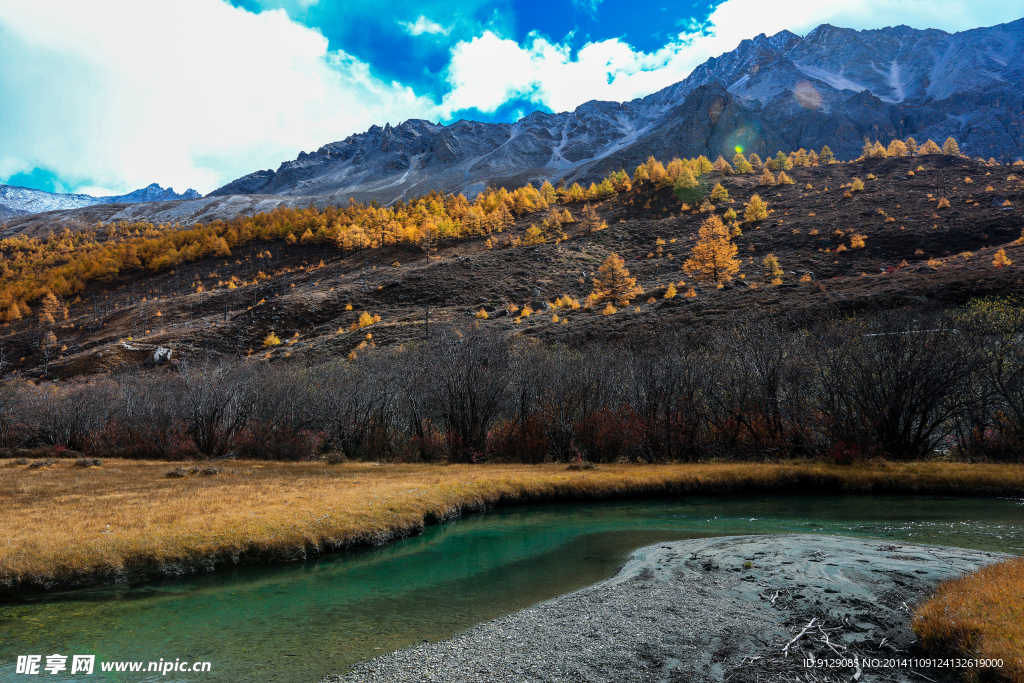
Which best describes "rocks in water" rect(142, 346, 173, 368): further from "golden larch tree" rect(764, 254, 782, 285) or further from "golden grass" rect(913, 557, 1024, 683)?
"golden larch tree" rect(764, 254, 782, 285)

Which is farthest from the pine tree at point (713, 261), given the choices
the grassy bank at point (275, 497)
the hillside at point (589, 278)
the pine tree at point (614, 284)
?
the grassy bank at point (275, 497)

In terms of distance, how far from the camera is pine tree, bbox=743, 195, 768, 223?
11981 centimetres

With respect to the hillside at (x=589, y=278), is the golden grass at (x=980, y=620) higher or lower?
lower

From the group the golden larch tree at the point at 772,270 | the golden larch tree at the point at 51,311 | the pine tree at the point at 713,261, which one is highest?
the golden larch tree at the point at 51,311

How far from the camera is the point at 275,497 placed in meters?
22.8

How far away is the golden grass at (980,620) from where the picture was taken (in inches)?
295

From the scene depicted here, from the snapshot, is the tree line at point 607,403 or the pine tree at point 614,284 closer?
the tree line at point 607,403

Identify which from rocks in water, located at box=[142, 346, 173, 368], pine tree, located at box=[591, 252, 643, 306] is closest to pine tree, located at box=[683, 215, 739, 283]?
pine tree, located at box=[591, 252, 643, 306]

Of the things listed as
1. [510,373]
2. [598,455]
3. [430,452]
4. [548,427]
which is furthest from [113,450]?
[598,455]

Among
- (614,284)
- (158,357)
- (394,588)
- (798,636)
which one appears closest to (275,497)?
(394,588)

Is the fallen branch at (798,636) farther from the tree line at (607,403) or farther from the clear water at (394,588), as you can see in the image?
the tree line at (607,403)

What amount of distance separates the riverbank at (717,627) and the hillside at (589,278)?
44211 mm

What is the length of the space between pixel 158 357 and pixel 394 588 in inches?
3444

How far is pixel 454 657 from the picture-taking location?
33.1ft
